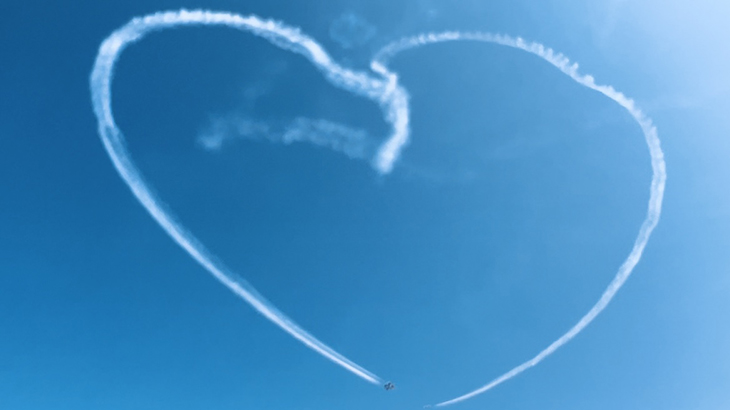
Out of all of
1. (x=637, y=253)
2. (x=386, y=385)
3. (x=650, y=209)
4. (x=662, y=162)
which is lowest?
(x=386, y=385)

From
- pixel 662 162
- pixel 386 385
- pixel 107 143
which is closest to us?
pixel 107 143

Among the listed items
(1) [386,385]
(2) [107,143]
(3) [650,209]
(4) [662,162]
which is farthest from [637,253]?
(2) [107,143]

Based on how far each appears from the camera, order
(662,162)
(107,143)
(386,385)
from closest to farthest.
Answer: (107,143) < (662,162) < (386,385)

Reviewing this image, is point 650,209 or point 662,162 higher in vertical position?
point 662,162

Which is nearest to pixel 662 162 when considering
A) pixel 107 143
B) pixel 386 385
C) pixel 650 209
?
pixel 650 209

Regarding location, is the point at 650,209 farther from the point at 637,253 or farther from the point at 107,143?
the point at 107,143

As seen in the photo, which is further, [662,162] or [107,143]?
[662,162]

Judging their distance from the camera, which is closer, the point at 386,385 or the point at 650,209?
the point at 650,209

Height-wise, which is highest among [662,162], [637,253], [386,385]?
[662,162]

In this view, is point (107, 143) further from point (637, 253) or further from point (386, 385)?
point (637, 253)

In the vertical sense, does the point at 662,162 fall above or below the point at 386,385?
above
